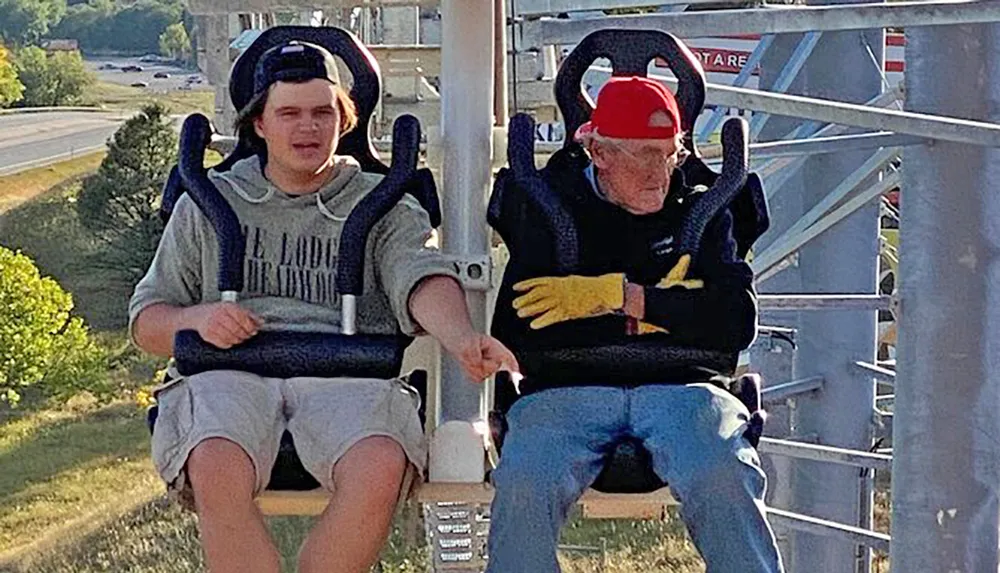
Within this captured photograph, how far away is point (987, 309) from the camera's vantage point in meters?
4.04

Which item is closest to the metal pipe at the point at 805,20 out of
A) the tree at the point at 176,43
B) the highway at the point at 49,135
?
the highway at the point at 49,135

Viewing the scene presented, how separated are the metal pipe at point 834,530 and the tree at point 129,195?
17.9m

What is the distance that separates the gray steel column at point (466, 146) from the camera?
2.74 m

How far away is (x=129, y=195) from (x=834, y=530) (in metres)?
18.7

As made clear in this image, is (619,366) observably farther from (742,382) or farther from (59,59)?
(59,59)

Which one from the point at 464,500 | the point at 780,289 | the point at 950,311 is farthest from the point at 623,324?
the point at 780,289

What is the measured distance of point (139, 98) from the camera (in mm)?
36969

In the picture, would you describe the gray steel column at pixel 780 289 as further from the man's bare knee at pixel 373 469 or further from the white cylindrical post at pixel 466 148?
the man's bare knee at pixel 373 469

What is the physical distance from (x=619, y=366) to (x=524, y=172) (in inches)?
12.4

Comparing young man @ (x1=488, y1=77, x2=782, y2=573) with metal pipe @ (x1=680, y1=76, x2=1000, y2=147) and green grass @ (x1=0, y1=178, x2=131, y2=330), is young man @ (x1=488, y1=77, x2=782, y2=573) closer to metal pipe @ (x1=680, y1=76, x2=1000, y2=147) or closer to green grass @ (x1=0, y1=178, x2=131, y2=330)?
metal pipe @ (x1=680, y1=76, x2=1000, y2=147)

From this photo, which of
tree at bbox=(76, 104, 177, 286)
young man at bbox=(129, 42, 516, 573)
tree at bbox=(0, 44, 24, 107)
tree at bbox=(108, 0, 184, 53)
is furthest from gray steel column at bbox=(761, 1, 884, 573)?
tree at bbox=(108, 0, 184, 53)

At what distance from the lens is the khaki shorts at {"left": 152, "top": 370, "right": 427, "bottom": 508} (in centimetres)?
244

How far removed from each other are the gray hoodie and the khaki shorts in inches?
5.2

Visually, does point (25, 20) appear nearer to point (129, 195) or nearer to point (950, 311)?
point (129, 195)
